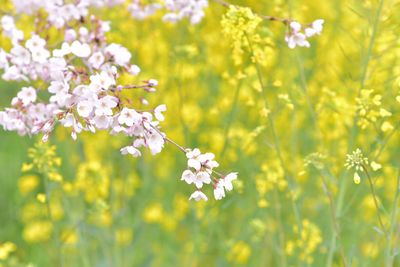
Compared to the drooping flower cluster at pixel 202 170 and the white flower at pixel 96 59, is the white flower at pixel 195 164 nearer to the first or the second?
the drooping flower cluster at pixel 202 170

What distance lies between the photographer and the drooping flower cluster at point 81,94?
2.39 m

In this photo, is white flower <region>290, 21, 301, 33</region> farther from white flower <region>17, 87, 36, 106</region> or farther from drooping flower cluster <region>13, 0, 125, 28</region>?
white flower <region>17, 87, 36, 106</region>

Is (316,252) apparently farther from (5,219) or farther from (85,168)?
(5,219)

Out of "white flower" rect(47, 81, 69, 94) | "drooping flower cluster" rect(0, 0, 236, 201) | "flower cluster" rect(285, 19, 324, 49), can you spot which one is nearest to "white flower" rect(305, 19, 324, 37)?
"flower cluster" rect(285, 19, 324, 49)

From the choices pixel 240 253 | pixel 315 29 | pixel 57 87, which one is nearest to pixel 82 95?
pixel 57 87

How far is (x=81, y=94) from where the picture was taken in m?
2.50

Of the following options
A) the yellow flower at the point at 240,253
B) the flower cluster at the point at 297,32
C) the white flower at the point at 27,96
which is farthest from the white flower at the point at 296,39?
the yellow flower at the point at 240,253

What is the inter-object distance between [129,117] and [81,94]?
24cm

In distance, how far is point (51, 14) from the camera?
333 cm

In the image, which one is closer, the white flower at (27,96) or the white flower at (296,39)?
the white flower at (27,96)

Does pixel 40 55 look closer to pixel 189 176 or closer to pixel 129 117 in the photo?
pixel 129 117

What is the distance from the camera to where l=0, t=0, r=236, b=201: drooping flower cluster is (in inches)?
94.1

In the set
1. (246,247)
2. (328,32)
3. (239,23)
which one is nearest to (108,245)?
(246,247)

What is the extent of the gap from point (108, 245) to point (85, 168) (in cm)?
59
